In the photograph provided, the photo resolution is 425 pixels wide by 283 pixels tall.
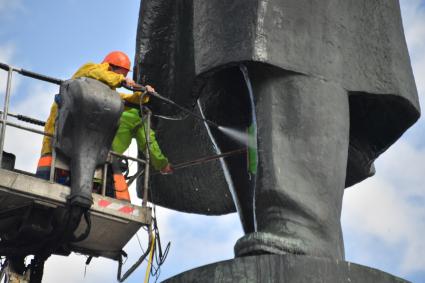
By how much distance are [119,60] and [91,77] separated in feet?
2.53

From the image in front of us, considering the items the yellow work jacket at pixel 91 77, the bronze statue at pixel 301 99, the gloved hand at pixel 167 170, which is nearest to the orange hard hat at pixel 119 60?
the yellow work jacket at pixel 91 77

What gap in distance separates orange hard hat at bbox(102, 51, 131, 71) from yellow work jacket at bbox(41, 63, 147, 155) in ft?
1.31

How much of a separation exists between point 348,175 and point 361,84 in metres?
0.97

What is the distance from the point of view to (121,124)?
10648 millimetres

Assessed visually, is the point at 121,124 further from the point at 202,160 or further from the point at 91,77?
the point at 202,160

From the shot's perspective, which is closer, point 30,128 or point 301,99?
point 301,99

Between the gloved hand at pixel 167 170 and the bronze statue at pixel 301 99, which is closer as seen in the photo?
the bronze statue at pixel 301 99

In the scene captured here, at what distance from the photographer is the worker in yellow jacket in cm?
997

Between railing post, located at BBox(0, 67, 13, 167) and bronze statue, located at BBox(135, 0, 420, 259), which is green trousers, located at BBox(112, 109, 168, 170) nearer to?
railing post, located at BBox(0, 67, 13, 167)

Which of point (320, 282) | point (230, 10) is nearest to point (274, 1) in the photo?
point (230, 10)

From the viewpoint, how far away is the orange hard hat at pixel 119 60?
10672 mm

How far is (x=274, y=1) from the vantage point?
8.02 meters

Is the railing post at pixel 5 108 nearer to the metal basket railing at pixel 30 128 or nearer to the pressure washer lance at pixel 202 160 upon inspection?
the metal basket railing at pixel 30 128

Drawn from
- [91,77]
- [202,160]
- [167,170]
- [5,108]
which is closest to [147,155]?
[167,170]
